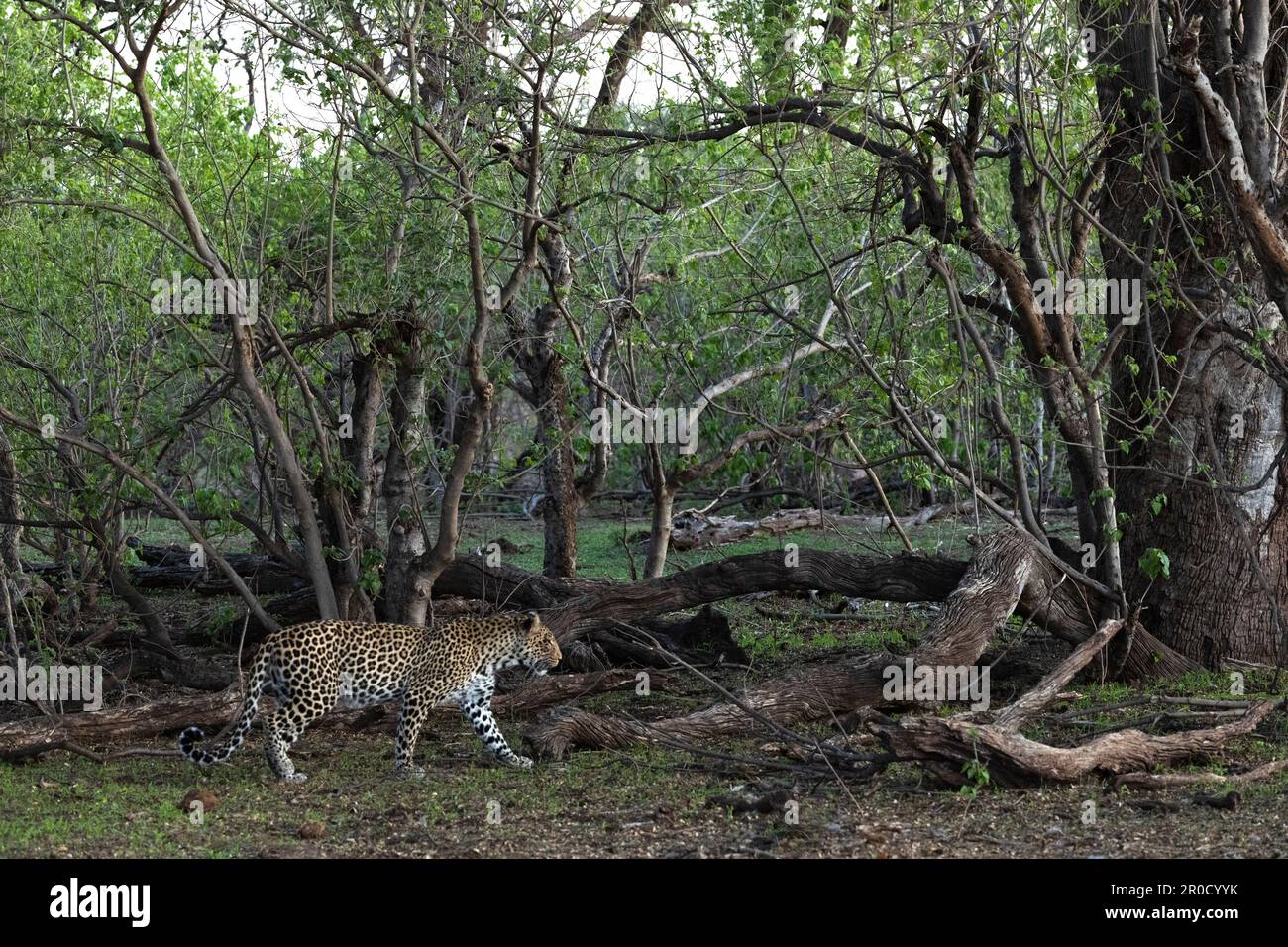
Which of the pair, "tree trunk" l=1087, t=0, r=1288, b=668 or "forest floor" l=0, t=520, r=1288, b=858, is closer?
"forest floor" l=0, t=520, r=1288, b=858

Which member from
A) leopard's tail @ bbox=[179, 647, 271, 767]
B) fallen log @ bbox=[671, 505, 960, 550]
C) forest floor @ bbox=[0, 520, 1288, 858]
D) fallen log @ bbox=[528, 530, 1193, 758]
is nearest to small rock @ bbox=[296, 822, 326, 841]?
forest floor @ bbox=[0, 520, 1288, 858]

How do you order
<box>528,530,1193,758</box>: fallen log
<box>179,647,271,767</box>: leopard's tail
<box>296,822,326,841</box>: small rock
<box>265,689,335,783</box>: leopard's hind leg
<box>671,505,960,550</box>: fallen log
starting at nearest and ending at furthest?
<box>296,822,326,841</box>: small rock → <box>265,689,335,783</box>: leopard's hind leg → <box>179,647,271,767</box>: leopard's tail → <box>528,530,1193,758</box>: fallen log → <box>671,505,960,550</box>: fallen log

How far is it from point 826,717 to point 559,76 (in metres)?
5.05

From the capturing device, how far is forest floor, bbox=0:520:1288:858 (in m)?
7.09

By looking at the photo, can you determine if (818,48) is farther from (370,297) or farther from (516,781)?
(516,781)

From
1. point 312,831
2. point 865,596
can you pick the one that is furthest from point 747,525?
point 312,831

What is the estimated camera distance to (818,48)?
9.28m

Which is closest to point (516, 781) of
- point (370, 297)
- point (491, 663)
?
point (491, 663)

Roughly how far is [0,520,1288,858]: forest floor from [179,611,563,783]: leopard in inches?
9.0

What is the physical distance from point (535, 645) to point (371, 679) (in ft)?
4.12

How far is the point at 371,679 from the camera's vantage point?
9266mm

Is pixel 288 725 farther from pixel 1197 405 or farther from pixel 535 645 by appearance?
pixel 1197 405

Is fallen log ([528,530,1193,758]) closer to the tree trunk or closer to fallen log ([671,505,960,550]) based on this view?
the tree trunk

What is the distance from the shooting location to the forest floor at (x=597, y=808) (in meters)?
7.09
